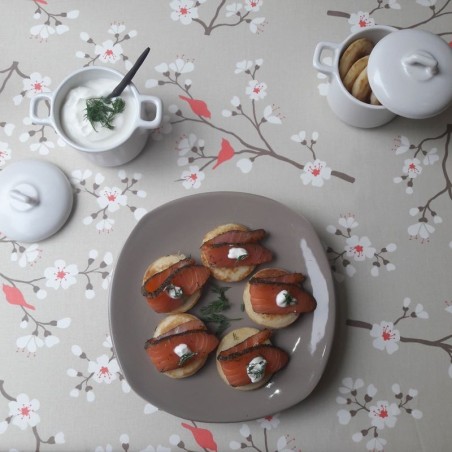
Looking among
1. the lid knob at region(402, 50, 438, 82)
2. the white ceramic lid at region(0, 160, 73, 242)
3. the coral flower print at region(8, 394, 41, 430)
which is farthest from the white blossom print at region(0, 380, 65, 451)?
the lid knob at region(402, 50, 438, 82)

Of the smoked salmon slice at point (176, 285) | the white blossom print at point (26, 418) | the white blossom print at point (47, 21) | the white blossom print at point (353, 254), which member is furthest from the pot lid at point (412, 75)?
the white blossom print at point (26, 418)

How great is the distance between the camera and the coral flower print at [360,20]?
1212mm

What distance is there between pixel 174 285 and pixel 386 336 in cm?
48

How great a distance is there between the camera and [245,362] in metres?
1.01

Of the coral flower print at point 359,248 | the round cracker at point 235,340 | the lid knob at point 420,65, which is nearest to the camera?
the lid knob at point 420,65

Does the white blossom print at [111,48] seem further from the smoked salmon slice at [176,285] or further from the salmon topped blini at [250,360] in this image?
the salmon topped blini at [250,360]

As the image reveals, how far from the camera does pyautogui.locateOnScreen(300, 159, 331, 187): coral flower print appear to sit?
1.16 m

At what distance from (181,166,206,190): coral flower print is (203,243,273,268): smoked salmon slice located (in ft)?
0.58

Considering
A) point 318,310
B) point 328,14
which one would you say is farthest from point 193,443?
point 328,14

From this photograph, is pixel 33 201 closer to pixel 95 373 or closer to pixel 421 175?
pixel 95 373

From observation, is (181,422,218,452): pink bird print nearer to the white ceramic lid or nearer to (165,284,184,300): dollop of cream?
(165,284,184,300): dollop of cream

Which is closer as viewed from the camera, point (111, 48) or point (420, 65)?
point (420, 65)

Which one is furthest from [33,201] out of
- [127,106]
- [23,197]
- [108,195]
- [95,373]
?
[95,373]

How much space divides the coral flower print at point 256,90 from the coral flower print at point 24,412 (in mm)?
845
